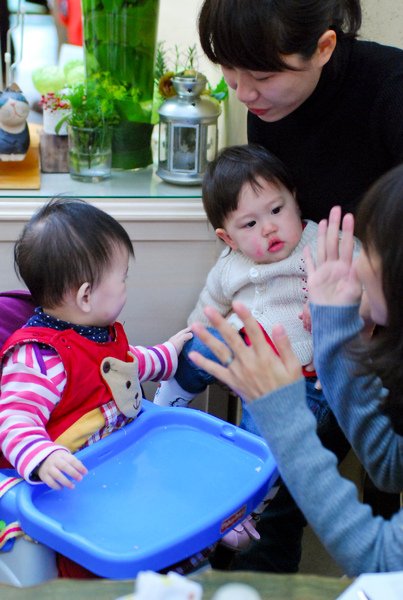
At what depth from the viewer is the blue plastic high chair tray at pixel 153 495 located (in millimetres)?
1076

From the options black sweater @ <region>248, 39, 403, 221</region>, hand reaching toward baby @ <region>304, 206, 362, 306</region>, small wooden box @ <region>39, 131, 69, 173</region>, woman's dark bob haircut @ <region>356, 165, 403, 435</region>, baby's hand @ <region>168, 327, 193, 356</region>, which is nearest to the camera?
woman's dark bob haircut @ <region>356, 165, 403, 435</region>

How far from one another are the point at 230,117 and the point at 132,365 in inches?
35.9

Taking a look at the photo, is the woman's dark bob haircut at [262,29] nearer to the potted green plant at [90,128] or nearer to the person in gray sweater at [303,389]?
the person in gray sweater at [303,389]

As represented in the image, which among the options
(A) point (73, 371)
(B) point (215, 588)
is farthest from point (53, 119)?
(B) point (215, 588)

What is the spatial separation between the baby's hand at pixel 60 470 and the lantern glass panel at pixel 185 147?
A: 2.93 ft

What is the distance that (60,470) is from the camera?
117cm

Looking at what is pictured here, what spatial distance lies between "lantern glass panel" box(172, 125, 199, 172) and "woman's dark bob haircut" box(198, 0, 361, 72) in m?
0.49

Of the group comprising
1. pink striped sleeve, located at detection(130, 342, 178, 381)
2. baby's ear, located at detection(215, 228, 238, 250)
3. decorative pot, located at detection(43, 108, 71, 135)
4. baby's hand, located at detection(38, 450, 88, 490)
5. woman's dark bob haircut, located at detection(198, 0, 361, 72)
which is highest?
woman's dark bob haircut, located at detection(198, 0, 361, 72)

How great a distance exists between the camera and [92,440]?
133 centimetres

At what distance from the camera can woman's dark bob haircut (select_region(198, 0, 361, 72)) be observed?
1265 mm

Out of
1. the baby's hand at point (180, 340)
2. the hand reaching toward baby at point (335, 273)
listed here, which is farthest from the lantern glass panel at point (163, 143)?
the hand reaching toward baby at point (335, 273)

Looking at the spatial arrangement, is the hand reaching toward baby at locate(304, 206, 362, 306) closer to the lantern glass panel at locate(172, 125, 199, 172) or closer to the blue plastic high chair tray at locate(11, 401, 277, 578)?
the blue plastic high chair tray at locate(11, 401, 277, 578)

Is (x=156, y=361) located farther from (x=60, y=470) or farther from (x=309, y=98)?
(x=309, y=98)

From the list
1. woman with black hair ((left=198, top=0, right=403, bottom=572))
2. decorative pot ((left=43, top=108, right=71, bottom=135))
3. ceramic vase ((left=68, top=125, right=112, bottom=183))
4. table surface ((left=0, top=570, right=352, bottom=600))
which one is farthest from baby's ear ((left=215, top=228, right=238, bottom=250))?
table surface ((left=0, top=570, right=352, bottom=600))
